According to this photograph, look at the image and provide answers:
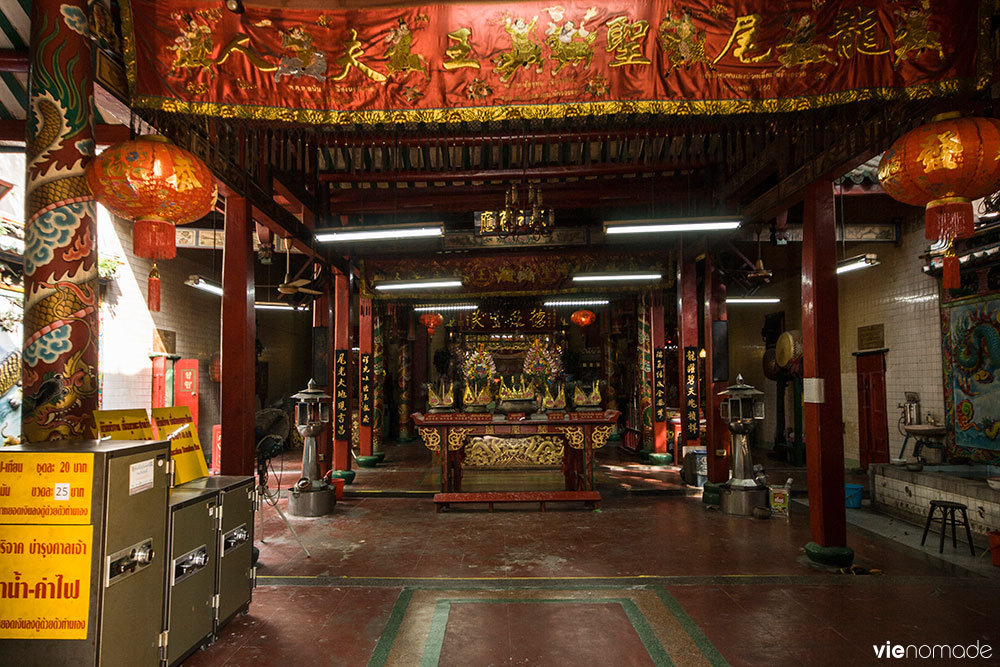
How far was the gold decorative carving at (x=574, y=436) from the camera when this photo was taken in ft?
24.7

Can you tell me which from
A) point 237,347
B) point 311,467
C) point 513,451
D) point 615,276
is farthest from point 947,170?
point 311,467

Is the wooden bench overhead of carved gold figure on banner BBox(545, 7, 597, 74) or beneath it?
beneath

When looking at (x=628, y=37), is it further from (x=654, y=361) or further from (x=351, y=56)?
(x=654, y=361)

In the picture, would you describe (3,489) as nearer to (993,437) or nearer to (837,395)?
(837,395)

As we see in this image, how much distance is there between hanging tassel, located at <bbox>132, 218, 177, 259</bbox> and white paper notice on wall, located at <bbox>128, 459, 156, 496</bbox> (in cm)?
122

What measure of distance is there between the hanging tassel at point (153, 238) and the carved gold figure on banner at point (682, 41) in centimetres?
338

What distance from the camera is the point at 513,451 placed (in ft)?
26.3

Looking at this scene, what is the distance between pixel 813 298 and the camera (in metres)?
4.95

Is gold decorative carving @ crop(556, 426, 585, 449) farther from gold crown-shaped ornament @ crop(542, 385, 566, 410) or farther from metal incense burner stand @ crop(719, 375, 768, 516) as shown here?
metal incense burner stand @ crop(719, 375, 768, 516)

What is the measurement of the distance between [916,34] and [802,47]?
2.31ft

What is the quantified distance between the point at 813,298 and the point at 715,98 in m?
2.37

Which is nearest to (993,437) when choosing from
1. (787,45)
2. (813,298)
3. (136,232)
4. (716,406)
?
(716,406)

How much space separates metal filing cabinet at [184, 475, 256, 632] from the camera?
3.60 metres

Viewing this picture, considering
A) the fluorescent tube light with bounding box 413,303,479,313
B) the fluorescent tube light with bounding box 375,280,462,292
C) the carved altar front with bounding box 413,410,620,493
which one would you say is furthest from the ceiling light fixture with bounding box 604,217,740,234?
the fluorescent tube light with bounding box 413,303,479,313
